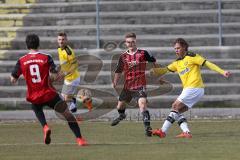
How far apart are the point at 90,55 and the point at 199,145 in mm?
10025

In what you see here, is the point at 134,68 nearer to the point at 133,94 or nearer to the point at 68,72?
the point at 133,94

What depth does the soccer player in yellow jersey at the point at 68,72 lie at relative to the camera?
802 inches

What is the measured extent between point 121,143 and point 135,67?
268 centimetres

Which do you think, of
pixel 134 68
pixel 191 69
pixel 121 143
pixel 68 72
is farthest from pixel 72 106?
pixel 121 143

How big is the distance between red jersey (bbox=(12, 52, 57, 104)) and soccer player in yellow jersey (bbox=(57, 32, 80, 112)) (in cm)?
626

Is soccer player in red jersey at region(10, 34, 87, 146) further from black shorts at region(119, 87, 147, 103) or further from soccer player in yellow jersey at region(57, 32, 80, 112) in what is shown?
soccer player in yellow jersey at region(57, 32, 80, 112)

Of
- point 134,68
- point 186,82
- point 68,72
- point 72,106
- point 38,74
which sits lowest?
point 72,106

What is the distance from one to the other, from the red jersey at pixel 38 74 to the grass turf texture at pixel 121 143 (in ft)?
2.84

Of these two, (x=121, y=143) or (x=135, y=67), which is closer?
(x=121, y=143)

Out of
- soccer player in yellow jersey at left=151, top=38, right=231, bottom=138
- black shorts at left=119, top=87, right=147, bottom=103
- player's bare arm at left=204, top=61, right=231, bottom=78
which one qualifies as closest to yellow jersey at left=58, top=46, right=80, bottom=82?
black shorts at left=119, top=87, right=147, bottom=103

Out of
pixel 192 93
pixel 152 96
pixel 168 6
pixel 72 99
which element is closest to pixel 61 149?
pixel 192 93

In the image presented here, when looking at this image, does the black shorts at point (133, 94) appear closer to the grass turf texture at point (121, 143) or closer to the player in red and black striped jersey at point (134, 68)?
the player in red and black striped jersey at point (134, 68)

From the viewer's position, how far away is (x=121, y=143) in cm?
1448

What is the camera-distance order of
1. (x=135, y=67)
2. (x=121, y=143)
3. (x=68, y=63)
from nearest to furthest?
1. (x=121, y=143)
2. (x=135, y=67)
3. (x=68, y=63)
